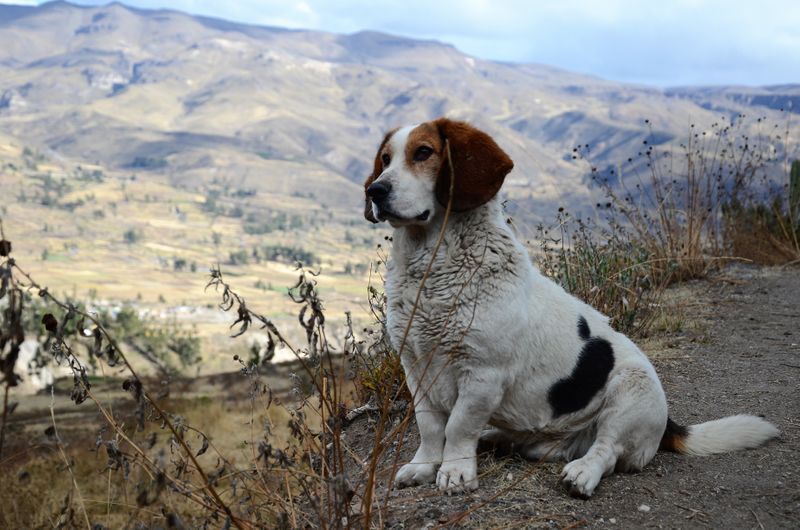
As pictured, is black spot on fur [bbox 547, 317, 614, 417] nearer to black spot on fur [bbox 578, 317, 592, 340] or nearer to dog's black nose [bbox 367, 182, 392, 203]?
black spot on fur [bbox 578, 317, 592, 340]

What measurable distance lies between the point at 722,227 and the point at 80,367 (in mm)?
11414

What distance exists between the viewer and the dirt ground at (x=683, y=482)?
3600mm

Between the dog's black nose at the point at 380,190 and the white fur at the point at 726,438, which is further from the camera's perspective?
the white fur at the point at 726,438

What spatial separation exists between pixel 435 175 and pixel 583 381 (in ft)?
4.63

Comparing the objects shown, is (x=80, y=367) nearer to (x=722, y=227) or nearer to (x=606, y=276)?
(x=606, y=276)

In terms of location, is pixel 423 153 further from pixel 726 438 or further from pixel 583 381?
pixel 726 438

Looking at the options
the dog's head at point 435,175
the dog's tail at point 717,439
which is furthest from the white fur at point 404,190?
the dog's tail at point 717,439

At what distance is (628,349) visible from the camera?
4.38 m

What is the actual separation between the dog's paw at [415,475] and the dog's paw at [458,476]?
0.14 metres

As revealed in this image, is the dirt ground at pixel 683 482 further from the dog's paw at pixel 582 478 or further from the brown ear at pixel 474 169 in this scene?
the brown ear at pixel 474 169

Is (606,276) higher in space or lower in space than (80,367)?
lower

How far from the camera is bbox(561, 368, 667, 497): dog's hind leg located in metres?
4.01

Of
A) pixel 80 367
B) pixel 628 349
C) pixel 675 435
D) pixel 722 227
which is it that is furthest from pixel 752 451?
pixel 722 227

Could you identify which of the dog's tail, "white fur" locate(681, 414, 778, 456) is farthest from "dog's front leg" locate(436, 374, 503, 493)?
"white fur" locate(681, 414, 778, 456)
